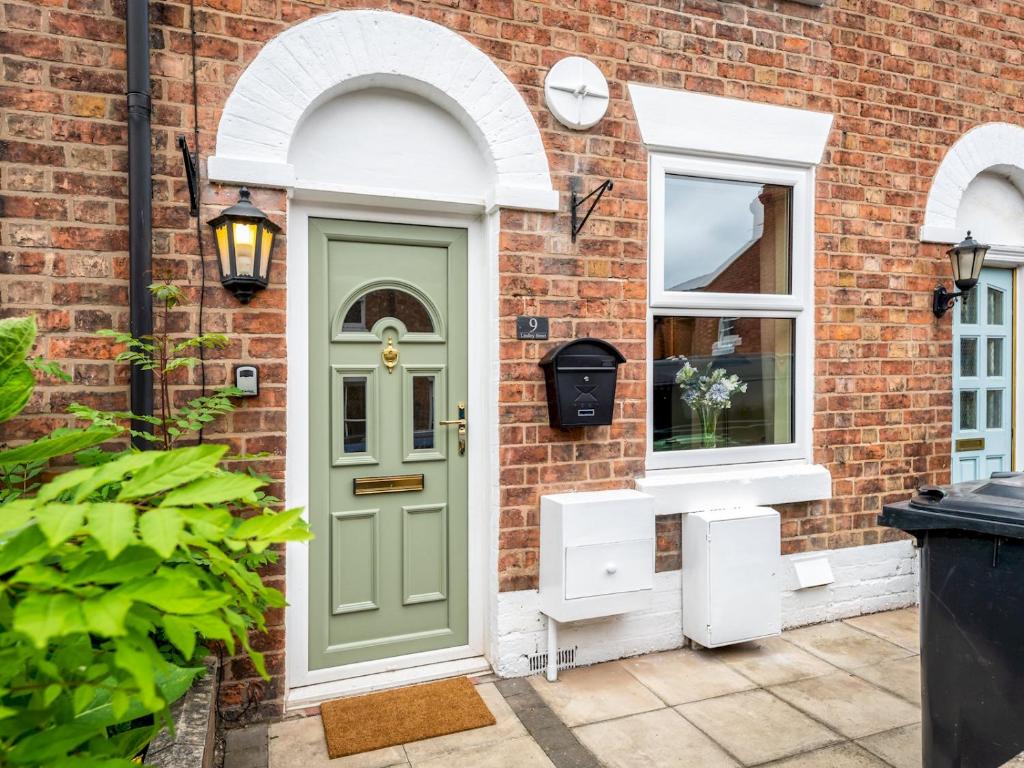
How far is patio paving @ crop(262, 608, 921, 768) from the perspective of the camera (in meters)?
2.46

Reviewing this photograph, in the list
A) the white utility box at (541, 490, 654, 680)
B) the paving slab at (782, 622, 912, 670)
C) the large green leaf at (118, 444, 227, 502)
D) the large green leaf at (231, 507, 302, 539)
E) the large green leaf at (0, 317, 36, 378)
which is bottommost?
the paving slab at (782, 622, 912, 670)

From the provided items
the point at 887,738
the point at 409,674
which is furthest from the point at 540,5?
the point at 887,738

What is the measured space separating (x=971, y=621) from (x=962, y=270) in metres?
2.68

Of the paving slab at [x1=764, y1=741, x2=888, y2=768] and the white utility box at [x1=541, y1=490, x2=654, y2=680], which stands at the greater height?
the white utility box at [x1=541, y1=490, x2=654, y2=680]

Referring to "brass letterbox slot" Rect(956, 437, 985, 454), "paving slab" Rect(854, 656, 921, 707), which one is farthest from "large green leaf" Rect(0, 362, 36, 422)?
"brass letterbox slot" Rect(956, 437, 985, 454)

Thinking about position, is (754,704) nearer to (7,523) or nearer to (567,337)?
(567,337)

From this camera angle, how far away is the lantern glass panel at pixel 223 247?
256 cm

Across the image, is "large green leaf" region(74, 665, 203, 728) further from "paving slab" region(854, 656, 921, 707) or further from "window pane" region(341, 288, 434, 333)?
"paving slab" region(854, 656, 921, 707)

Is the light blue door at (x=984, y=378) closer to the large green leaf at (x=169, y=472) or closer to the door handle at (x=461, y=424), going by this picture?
the door handle at (x=461, y=424)

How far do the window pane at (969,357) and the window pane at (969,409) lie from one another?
0.42ft

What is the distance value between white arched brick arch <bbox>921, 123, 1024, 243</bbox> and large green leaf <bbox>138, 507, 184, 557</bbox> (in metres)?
4.45

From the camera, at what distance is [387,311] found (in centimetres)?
307

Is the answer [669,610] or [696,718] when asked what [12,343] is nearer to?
[696,718]

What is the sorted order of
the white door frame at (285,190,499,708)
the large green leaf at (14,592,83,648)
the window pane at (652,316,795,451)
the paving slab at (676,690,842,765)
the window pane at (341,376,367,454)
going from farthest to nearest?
the window pane at (652,316,795,451), the window pane at (341,376,367,454), the white door frame at (285,190,499,708), the paving slab at (676,690,842,765), the large green leaf at (14,592,83,648)
